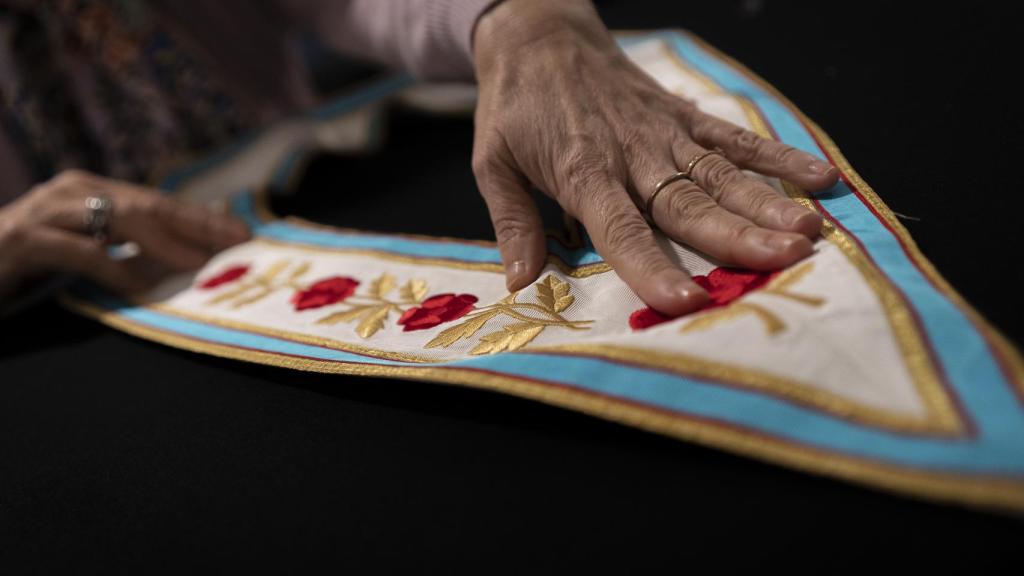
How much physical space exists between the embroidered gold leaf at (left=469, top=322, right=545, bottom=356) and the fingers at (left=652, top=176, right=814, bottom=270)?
0.14m

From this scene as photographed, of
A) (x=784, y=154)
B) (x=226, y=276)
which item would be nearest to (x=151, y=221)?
(x=226, y=276)

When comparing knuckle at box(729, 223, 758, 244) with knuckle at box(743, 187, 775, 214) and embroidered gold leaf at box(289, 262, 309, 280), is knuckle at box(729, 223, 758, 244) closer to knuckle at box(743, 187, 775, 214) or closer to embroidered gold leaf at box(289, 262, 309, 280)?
knuckle at box(743, 187, 775, 214)

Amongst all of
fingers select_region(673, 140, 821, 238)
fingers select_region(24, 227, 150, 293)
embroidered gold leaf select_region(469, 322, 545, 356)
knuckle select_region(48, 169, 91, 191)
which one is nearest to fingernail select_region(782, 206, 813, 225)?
fingers select_region(673, 140, 821, 238)

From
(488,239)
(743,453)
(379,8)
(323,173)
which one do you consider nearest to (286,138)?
(323,173)

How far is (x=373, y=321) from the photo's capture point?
2.33 feet

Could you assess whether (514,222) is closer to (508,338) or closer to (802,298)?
(508,338)

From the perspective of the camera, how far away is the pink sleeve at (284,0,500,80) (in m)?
0.95

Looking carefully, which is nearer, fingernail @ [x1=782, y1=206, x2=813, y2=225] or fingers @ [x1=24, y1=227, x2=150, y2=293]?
fingernail @ [x1=782, y1=206, x2=813, y2=225]

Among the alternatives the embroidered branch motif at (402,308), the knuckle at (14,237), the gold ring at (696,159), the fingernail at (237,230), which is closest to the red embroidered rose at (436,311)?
the embroidered branch motif at (402,308)

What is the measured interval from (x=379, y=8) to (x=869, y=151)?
81cm

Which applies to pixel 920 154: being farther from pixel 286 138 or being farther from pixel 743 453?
pixel 286 138

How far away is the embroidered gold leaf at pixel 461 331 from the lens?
2.04 ft

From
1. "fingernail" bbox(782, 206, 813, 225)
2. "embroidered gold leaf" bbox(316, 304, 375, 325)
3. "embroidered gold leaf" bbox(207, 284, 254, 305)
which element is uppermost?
"fingernail" bbox(782, 206, 813, 225)

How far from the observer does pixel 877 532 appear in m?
0.36
